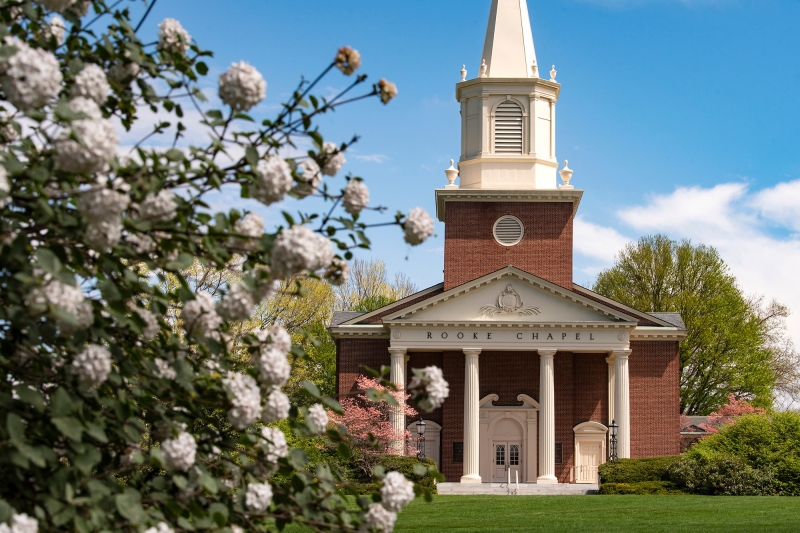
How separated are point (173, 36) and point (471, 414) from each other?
38.7 meters

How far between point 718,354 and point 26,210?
62876 mm

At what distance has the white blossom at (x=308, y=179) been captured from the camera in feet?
19.2

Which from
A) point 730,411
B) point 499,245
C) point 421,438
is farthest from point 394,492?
point 730,411

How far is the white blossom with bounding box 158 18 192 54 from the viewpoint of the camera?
243 inches

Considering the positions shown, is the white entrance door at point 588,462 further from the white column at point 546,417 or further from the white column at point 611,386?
the white column at point 546,417

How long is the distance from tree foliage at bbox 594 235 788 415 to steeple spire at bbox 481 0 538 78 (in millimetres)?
23509

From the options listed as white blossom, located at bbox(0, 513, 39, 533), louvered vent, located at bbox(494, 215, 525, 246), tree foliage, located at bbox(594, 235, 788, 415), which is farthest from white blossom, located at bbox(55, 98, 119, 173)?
tree foliage, located at bbox(594, 235, 788, 415)

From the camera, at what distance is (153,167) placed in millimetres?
5008

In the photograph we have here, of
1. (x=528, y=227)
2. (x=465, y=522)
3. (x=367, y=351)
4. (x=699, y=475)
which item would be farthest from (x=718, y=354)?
(x=465, y=522)

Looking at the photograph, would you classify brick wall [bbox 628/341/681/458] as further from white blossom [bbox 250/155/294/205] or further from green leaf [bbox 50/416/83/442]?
green leaf [bbox 50/416/83/442]

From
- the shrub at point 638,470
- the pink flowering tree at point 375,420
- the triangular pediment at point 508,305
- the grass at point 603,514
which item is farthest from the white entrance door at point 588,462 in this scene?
the grass at point 603,514

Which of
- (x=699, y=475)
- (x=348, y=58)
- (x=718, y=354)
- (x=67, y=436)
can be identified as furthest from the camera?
(x=718, y=354)

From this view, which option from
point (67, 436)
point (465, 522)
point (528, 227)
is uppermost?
point (528, 227)

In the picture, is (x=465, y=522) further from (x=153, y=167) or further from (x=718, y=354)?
(x=718, y=354)
